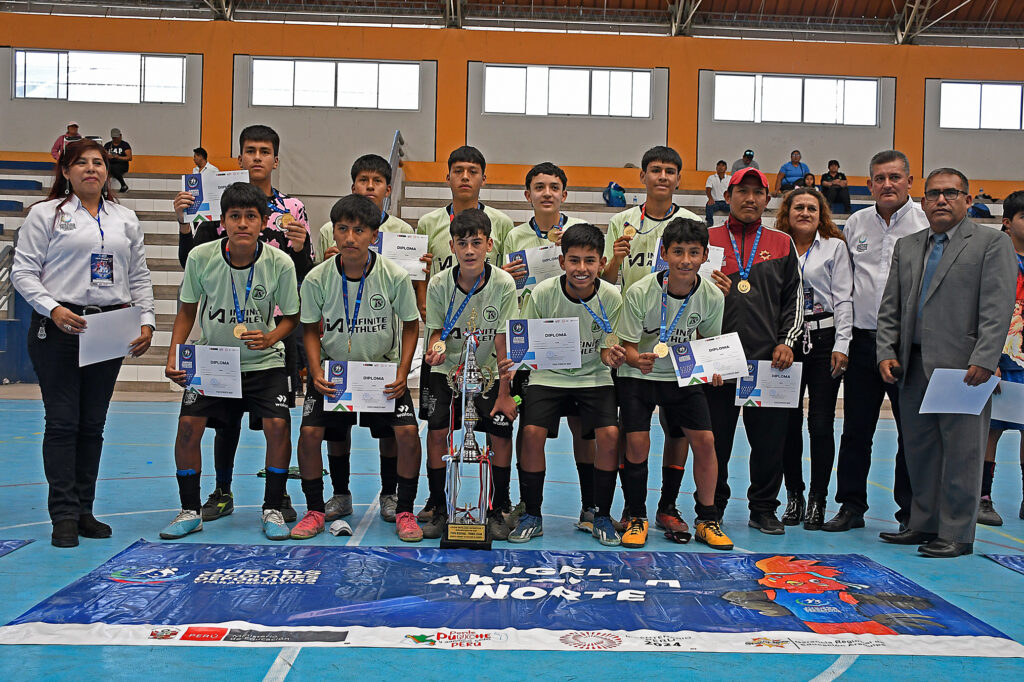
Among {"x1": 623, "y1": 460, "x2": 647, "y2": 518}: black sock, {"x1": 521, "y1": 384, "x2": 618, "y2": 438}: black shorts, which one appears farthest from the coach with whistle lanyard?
{"x1": 623, "y1": 460, "x2": 647, "y2": 518}: black sock

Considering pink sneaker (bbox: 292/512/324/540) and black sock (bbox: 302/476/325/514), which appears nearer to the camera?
pink sneaker (bbox: 292/512/324/540)

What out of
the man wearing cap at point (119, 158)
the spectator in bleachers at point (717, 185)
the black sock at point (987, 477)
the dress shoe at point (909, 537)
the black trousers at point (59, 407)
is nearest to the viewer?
the black trousers at point (59, 407)

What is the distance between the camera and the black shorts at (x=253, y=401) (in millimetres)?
4484

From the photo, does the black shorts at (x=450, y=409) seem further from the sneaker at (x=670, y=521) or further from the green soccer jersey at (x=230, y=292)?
the sneaker at (x=670, y=521)

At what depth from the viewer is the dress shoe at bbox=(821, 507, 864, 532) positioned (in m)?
4.87

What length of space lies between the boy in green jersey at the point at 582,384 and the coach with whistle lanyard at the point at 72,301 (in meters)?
2.07

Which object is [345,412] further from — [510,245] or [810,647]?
[810,647]

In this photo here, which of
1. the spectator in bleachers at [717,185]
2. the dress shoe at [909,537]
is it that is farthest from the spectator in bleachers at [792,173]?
the dress shoe at [909,537]

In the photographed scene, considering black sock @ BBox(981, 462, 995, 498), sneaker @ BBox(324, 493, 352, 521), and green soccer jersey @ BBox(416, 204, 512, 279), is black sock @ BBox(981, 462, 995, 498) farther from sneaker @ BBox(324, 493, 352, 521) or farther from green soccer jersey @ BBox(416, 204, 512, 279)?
sneaker @ BBox(324, 493, 352, 521)

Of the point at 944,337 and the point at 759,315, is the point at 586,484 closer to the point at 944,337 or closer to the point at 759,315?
the point at 759,315

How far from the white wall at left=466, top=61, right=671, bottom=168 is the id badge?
16329mm

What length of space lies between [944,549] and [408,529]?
107 inches

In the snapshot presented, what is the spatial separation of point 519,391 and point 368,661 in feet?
7.58

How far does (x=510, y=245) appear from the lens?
5.12 m
